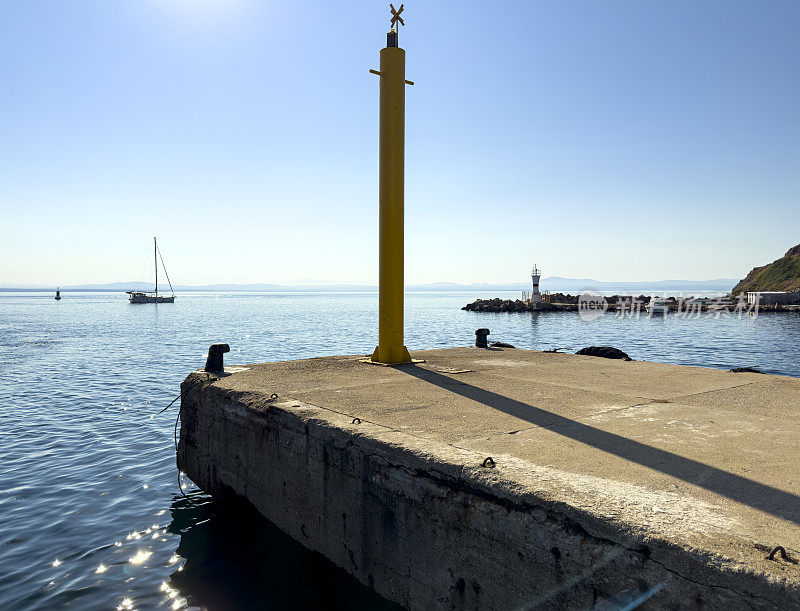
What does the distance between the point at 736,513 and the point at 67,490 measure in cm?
808

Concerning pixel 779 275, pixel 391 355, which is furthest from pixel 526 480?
pixel 779 275

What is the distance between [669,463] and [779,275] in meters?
124

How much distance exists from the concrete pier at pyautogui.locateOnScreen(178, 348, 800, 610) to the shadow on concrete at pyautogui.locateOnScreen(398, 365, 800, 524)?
0.02 m

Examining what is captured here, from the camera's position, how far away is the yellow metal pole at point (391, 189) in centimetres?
811

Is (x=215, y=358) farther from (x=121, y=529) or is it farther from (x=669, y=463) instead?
(x=669, y=463)

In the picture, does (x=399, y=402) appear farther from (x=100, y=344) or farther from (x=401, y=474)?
(x=100, y=344)

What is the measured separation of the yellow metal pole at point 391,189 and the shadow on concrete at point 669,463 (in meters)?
3.06

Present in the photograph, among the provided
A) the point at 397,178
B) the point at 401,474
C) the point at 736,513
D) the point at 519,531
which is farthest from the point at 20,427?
the point at 736,513

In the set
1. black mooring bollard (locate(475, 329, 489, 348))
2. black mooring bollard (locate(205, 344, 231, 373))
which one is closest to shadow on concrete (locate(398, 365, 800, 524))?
black mooring bollard (locate(205, 344, 231, 373))

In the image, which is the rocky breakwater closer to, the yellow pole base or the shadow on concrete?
the yellow pole base

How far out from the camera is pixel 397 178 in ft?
26.7

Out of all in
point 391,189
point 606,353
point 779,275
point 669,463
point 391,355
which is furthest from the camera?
point 779,275

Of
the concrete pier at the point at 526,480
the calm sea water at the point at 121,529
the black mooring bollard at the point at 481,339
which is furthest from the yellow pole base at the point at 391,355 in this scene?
the calm sea water at the point at 121,529

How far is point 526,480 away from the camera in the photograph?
2.95 m
